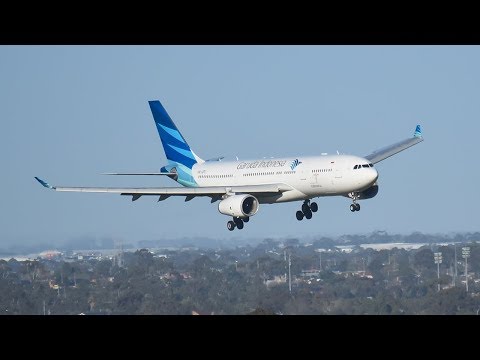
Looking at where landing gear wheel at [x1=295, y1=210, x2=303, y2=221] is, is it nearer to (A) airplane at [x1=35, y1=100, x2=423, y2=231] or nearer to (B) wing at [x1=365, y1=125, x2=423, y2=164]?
(A) airplane at [x1=35, y1=100, x2=423, y2=231]

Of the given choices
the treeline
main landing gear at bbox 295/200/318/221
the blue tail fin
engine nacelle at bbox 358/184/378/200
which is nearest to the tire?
main landing gear at bbox 295/200/318/221

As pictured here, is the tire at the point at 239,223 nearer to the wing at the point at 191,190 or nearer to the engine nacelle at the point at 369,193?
the wing at the point at 191,190

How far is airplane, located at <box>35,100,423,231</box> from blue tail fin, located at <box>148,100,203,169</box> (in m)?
0.68

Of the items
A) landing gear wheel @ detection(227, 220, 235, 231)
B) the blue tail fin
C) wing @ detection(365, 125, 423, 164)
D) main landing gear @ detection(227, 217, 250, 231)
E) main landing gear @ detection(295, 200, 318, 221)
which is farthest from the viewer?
the blue tail fin

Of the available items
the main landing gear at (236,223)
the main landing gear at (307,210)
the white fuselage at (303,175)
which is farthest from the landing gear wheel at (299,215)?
the main landing gear at (236,223)

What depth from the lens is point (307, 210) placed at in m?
51.2

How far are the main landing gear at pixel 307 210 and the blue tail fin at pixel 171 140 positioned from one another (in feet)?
33.7

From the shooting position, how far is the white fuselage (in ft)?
151

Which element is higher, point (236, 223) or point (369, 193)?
point (369, 193)

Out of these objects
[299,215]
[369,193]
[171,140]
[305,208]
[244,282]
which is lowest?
[244,282]

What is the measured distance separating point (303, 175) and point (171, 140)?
19.4 metres

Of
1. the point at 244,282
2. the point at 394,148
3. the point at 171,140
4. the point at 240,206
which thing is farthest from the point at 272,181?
the point at 244,282

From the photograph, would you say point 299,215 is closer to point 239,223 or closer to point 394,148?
point 239,223
